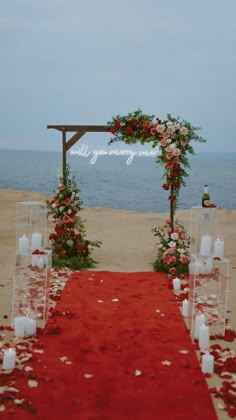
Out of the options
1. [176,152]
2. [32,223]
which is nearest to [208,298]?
[32,223]

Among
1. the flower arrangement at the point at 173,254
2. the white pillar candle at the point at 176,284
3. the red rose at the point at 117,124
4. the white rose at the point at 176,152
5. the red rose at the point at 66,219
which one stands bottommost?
the white pillar candle at the point at 176,284

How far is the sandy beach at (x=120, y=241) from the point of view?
22.8 ft

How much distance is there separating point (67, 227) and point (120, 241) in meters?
2.58

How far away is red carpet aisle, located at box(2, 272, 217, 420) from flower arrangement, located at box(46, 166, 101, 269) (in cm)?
175

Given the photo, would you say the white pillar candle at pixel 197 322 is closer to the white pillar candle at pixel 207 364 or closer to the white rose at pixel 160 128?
the white pillar candle at pixel 207 364

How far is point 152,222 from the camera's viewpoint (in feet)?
44.4

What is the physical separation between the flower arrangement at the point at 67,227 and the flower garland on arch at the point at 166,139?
41.9 inches

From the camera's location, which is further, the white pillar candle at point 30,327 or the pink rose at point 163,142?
the pink rose at point 163,142

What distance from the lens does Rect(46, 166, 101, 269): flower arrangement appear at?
321 inches

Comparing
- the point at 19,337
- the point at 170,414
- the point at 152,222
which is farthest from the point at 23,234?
the point at 152,222

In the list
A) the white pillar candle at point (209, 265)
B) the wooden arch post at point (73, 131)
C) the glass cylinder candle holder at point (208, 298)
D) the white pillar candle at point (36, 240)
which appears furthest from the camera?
the wooden arch post at point (73, 131)

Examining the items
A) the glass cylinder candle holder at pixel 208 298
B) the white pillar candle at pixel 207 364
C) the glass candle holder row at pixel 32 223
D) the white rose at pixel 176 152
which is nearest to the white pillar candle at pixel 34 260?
the glass candle holder row at pixel 32 223

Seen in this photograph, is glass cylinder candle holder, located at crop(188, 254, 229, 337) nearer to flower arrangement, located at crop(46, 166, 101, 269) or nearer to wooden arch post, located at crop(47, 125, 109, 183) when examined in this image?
flower arrangement, located at crop(46, 166, 101, 269)

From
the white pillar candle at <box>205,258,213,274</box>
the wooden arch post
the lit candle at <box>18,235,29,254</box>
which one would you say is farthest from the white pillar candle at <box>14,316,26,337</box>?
the wooden arch post
